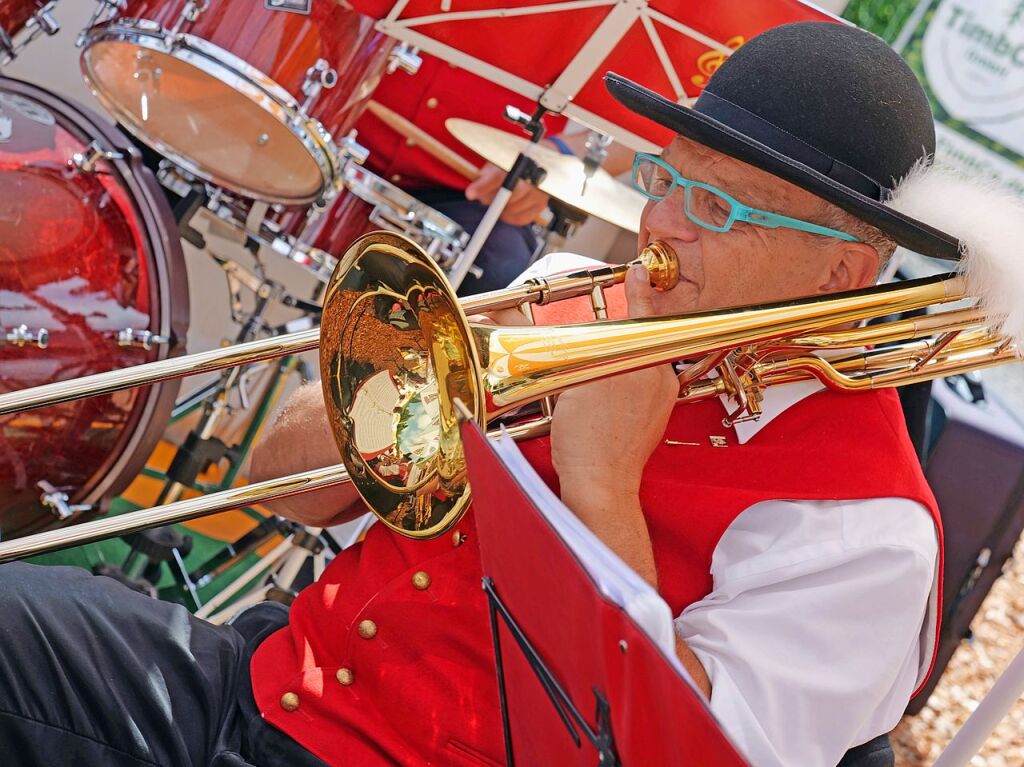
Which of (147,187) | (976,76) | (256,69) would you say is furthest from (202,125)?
(976,76)

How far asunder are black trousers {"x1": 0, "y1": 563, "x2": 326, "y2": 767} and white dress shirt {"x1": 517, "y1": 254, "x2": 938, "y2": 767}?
1.85ft

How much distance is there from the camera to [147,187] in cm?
247

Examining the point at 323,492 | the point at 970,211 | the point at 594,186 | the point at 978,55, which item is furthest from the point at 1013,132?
the point at 323,492

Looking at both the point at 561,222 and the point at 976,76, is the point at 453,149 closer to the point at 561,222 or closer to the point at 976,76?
the point at 561,222

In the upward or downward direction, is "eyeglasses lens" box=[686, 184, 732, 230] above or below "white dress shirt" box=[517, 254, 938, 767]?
above

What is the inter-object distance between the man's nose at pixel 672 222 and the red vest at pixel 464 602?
0.94 feet

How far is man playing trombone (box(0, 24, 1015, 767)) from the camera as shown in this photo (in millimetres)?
1276

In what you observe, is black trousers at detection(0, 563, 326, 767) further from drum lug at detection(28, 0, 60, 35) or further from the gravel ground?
the gravel ground

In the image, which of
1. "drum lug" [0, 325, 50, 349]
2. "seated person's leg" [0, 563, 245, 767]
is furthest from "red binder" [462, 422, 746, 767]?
"drum lug" [0, 325, 50, 349]

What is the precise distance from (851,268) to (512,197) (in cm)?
178

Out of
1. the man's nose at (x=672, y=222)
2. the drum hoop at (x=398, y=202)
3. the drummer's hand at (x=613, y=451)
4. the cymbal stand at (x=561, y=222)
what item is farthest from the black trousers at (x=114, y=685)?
the cymbal stand at (x=561, y=222)

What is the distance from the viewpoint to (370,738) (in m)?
1.42

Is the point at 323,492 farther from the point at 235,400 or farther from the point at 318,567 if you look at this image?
the point at 235,400

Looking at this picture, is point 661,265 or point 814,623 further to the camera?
point 661,265
